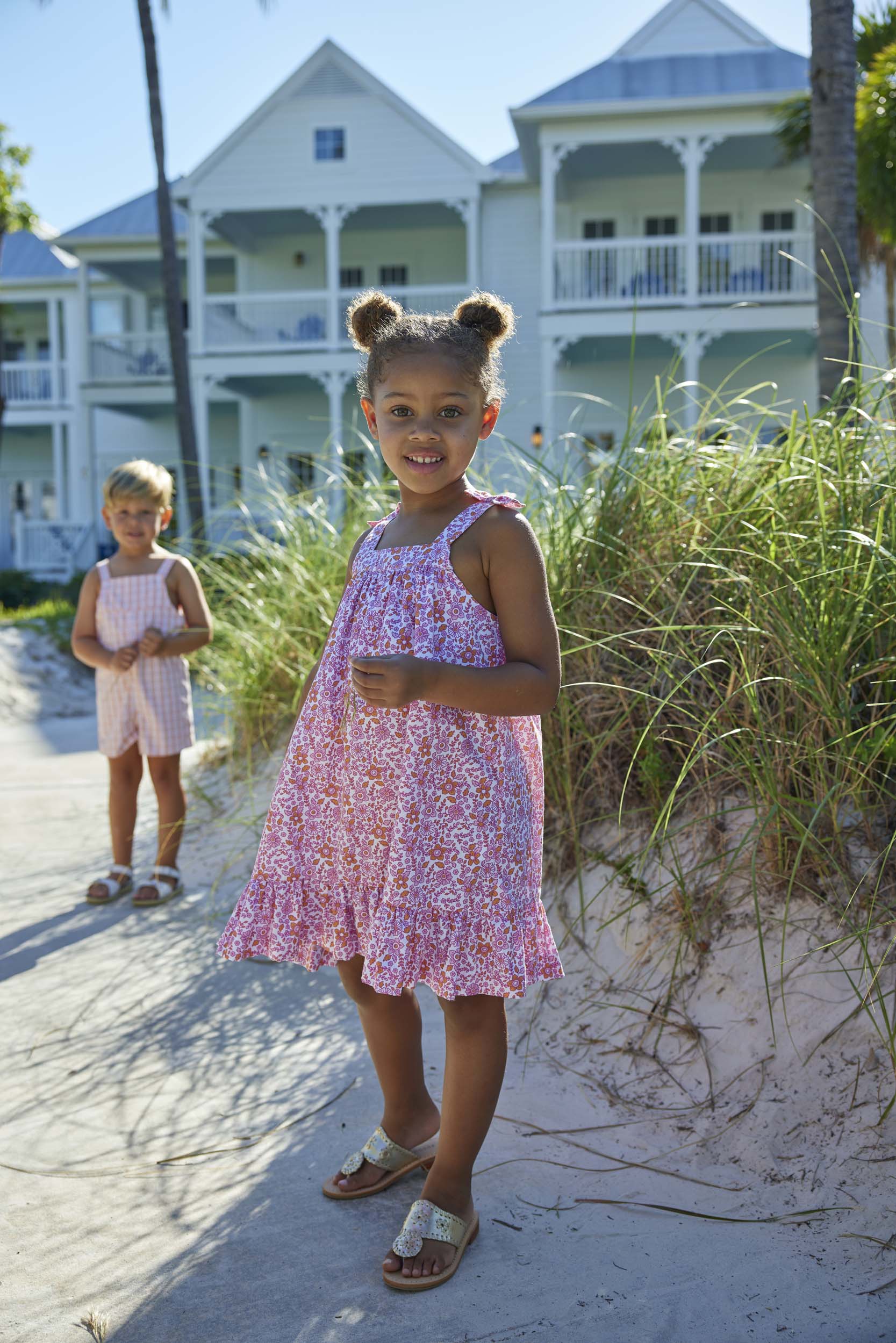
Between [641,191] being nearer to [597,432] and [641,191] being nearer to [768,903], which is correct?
[597,432]

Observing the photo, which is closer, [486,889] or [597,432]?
[486,889]

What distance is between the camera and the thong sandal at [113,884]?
12.5 ft

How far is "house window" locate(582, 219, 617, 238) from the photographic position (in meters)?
17.7

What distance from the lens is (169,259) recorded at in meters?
13.8

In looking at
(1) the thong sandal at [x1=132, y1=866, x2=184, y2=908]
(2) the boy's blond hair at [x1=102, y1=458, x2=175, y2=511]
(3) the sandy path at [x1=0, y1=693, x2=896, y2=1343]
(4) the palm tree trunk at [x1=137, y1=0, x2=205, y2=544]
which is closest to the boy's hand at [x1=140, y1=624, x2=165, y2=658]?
(2) the boy's blond hair at [x1=102, y1=458, x2=175, y2=511]

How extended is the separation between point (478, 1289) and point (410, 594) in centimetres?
116

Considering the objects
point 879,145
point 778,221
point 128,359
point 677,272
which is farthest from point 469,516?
point 128,359

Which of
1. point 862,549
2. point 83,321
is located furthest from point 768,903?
point 83,321

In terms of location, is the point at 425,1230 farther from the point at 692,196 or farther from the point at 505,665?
the point at 692,196

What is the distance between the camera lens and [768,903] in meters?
2.47

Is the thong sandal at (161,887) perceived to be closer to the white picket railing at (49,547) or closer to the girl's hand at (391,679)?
the girl's hand at (391,679)

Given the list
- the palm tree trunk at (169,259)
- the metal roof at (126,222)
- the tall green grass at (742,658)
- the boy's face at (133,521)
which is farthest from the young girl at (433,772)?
the metal roof at (126,222)

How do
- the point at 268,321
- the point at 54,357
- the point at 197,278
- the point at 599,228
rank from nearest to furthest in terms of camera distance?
the point at 197,278 < the point at 599,228 < the point at 268,321 < the point at 54,357

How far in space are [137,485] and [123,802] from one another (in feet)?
3.73
